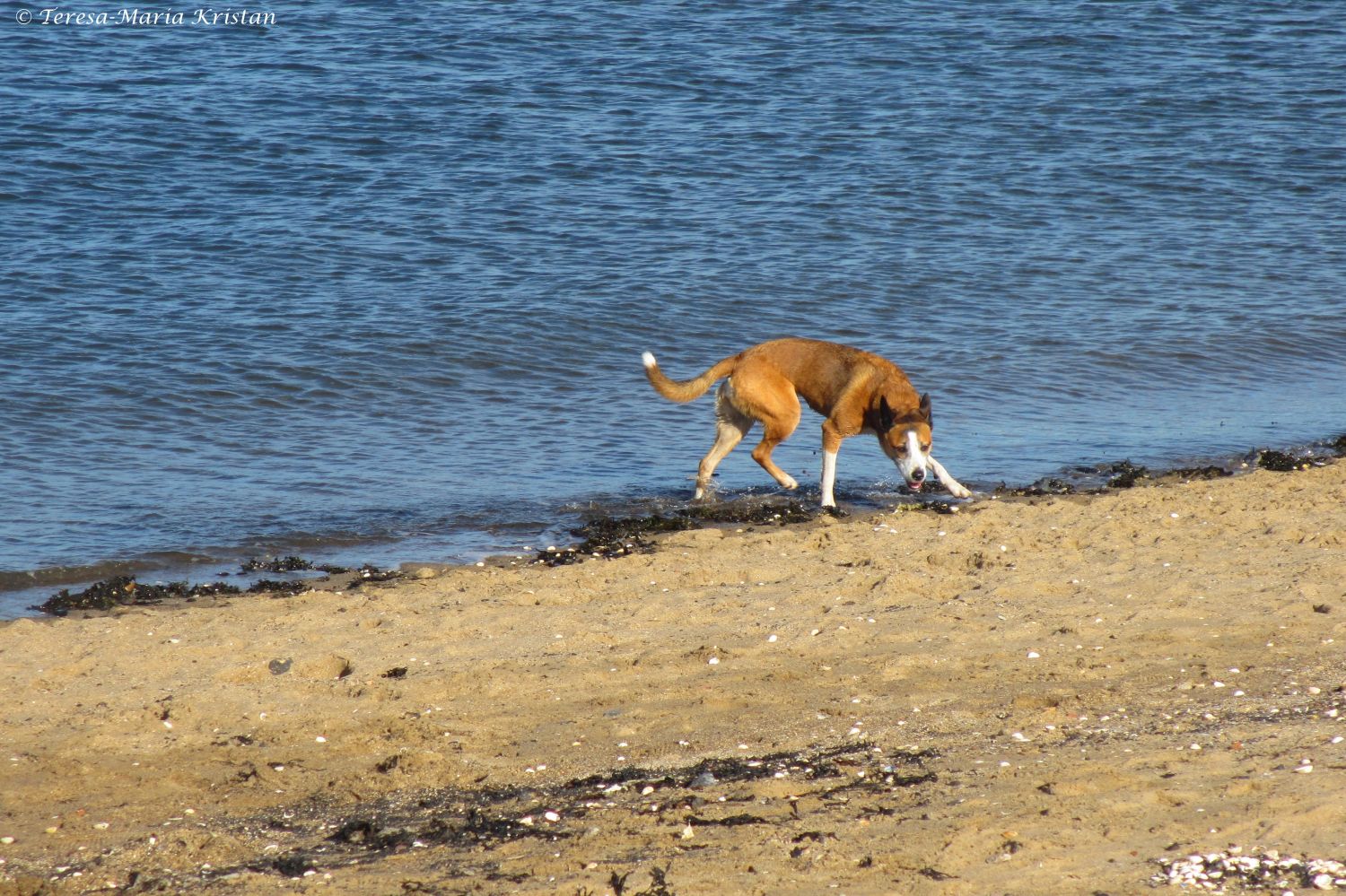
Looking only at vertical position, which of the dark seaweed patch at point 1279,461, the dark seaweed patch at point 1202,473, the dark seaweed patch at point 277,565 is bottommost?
the dark seaweed patch at point 277,565

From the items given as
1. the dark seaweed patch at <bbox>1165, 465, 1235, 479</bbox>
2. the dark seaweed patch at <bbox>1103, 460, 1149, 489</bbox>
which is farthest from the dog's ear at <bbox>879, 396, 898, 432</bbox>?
the dark seaweed patch at <bbox>1165, 465, 1235, 479</bbox>

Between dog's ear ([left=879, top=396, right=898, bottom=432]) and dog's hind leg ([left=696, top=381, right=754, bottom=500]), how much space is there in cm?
107

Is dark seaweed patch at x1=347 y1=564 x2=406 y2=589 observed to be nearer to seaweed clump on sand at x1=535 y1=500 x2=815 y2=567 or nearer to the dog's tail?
seaweed clump on sand at x1=535 y1=500 x2=815 y2=567

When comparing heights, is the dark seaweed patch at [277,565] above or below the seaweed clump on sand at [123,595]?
below

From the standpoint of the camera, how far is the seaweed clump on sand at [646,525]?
9.87 metres

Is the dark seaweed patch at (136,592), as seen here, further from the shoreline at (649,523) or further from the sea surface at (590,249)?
the sea surface at (590,249)

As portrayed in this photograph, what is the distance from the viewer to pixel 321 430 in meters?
13.0

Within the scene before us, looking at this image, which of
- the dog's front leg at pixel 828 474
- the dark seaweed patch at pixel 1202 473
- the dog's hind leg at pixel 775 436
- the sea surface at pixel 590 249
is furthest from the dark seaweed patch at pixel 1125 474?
the dog's hind leg at pixel 775 436

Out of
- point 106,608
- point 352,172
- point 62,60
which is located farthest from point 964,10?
point 106,608

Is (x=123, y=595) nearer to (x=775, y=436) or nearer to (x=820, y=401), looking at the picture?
(x=775, y=436)

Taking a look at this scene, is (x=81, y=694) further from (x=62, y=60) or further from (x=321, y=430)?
(x=62, y=60)

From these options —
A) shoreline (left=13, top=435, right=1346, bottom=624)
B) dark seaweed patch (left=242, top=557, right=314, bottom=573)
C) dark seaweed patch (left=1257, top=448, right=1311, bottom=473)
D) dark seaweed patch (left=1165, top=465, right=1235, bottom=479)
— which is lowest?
dark seaweed patch (left=242, top=557, right=314, bottom=573)

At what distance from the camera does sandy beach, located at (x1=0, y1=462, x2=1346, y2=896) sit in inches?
207

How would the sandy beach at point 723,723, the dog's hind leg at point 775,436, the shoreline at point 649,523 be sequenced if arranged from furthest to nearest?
1. the dog's hind leg at point 775,436
2. the shoreline at point 649,523
3. the sandy beach at point 723,723
